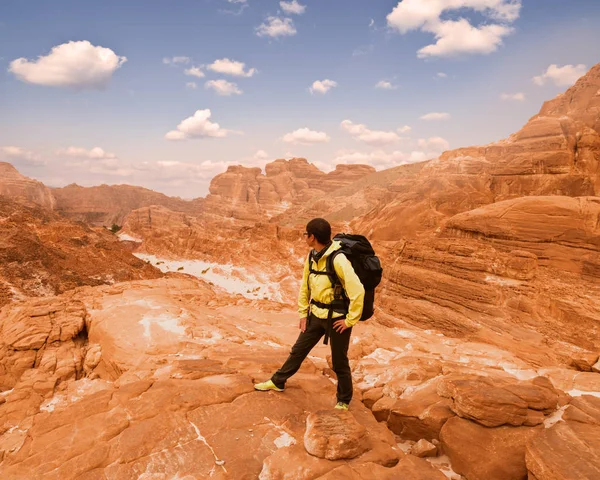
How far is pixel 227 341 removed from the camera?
8195 mm

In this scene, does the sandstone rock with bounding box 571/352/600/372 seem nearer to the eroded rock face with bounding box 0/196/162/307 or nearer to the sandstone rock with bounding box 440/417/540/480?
the sandstone rock with bounding box 440/417/540/480

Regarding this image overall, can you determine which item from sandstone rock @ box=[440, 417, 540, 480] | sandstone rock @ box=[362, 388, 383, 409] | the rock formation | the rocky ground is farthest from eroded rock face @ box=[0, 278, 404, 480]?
the rock formation

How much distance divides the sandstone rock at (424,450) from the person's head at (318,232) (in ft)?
7.29

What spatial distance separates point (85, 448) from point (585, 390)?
7.90 m

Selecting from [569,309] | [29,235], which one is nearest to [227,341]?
[569,309]

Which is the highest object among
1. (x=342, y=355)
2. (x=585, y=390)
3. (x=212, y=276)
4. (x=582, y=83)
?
(x=582, y=83)

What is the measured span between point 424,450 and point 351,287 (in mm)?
1722

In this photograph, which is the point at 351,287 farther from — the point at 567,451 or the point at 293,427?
the point at 567,451

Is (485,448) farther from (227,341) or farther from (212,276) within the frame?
(212,276)

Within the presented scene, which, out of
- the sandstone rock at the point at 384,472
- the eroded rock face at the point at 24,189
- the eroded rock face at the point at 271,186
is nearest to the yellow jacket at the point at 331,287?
the sandstone rock at the point at 384,472

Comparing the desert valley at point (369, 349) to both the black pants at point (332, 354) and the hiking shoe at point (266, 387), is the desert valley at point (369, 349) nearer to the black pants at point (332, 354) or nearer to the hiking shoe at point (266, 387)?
the hiking shoe at point (266, 387)

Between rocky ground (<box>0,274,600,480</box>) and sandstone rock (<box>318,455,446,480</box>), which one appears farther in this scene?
rocky ground (<box>0,274,600,480</box>)

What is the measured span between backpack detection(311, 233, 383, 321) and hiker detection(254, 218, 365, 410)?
0.4 inches

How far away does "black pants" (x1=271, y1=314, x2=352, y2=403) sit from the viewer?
3.68m
